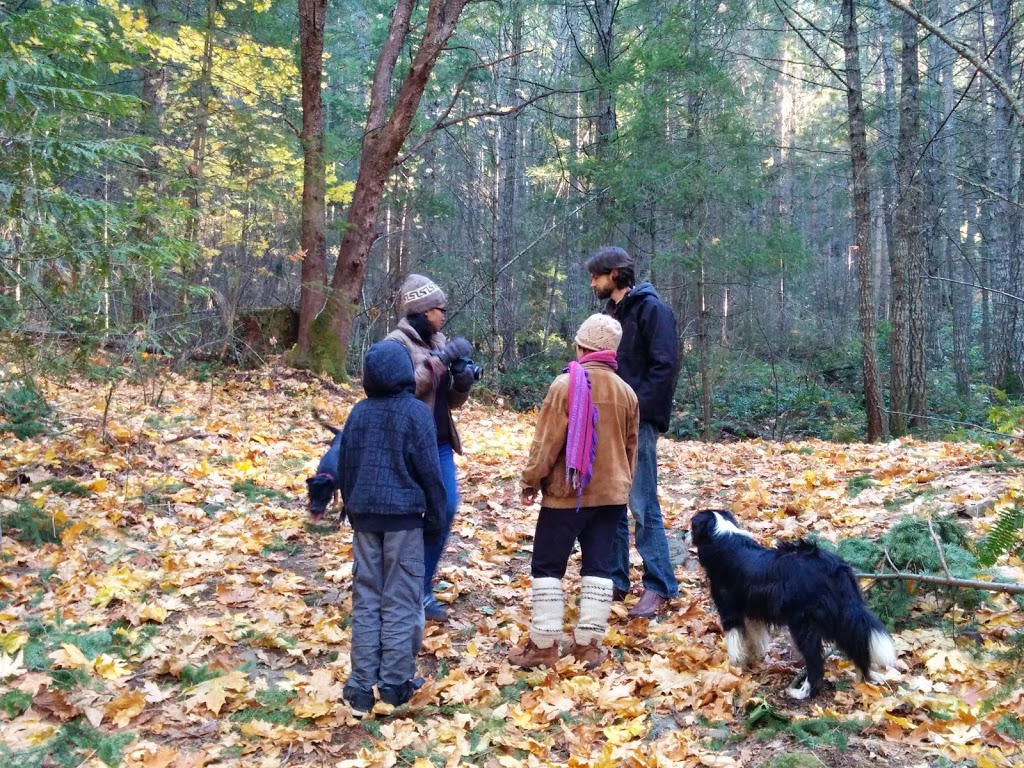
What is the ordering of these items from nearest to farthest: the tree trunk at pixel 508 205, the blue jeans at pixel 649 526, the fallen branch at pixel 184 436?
1. the blue jeans at pixel 649 526
2. the fallen branch at pixel 184 436
3. the tree trunk at pixel 508 205

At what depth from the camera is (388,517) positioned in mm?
4004

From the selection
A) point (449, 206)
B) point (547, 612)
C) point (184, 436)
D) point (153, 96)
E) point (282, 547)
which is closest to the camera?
point (547, 612)

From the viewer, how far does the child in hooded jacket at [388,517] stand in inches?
157

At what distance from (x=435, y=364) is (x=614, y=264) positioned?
134 cm

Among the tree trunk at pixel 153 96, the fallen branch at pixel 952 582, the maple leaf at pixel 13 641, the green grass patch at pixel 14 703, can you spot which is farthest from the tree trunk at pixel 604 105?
the green grass patch at pixel 14 703

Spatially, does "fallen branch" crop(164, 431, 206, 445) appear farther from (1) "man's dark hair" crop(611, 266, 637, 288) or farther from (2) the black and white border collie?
(2) the black and white border collie

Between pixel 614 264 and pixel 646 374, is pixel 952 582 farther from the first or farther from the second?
pixel 614 264

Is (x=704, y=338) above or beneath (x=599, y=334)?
above

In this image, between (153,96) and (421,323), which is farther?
(153,96)

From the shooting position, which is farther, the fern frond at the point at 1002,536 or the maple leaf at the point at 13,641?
the maple leaf at the point at 13,641

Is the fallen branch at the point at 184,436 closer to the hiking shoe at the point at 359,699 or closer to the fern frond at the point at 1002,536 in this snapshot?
the hiking shoe at the point at 359,699

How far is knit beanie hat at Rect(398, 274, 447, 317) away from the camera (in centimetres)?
462

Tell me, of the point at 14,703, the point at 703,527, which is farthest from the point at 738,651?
the point at 14,703

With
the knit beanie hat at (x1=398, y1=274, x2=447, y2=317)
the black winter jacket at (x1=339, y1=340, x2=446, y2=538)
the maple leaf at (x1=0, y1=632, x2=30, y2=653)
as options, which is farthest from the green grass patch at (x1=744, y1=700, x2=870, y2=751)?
the maple leaf at (x1=0, y1=632, x2=30, y2=653)
